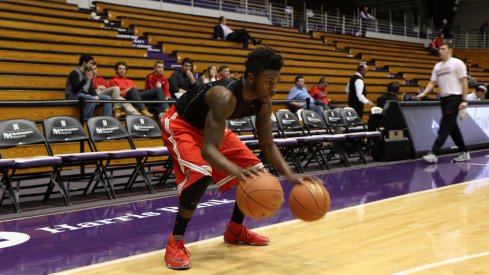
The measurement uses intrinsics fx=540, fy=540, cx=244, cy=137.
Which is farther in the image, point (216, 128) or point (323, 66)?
point (323, 66)

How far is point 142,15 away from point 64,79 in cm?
573

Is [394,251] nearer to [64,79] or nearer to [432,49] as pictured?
[64,79]

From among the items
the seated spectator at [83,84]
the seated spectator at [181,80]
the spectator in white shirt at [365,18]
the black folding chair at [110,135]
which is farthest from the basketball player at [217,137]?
the spectator in white shirt at [365,18]

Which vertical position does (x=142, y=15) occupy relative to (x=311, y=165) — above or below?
above

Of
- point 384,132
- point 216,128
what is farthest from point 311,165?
point 216,128

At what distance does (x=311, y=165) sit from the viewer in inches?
321

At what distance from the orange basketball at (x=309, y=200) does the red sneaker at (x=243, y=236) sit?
2.28 feet

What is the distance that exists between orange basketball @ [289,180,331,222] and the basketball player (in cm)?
5

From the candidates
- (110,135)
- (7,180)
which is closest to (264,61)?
(7,180)

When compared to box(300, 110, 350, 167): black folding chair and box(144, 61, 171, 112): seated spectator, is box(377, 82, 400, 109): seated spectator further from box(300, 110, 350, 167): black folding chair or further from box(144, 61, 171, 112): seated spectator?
box(144, 61, 171, 112): seated spectator

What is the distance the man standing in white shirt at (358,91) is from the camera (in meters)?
9.21

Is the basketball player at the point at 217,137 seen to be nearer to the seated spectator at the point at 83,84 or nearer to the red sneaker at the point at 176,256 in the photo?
the red sneaker at the point at 176,256

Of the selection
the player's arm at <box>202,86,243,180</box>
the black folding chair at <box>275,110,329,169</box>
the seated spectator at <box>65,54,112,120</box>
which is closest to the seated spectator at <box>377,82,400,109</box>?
the black folding chair at <box>275,110,329,169</box>

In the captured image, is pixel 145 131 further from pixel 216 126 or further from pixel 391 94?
pixel 391 94
